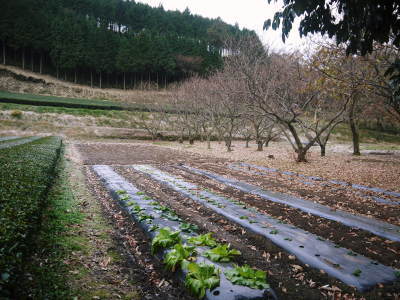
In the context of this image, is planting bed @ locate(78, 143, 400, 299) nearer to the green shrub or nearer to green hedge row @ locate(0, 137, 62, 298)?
green hedge row @ locate(0, 137, 62, 298)

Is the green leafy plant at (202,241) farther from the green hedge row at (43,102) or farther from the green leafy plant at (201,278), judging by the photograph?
the green hedge row at (43,102)

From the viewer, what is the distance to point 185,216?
17.1 feet

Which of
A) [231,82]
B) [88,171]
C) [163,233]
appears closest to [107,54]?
[231,82]

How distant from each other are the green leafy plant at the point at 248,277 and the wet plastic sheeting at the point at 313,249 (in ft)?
3.41

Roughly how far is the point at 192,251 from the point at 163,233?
1.94ft

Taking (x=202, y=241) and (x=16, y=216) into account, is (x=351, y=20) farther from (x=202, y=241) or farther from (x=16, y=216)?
(x=16, y=216)

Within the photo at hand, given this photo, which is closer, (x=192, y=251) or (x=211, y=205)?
(x=192, y=251)

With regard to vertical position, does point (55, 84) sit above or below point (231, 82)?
above

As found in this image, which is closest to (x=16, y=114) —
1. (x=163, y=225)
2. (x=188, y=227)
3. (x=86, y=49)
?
(x=86, y=49)

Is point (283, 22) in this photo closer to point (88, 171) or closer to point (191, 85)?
point (88, 171)

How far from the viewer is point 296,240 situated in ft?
13.5

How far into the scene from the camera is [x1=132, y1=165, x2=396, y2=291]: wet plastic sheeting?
126 inches

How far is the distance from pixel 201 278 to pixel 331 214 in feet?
12.4

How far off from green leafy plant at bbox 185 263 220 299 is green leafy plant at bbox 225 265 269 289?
175 millimetres
